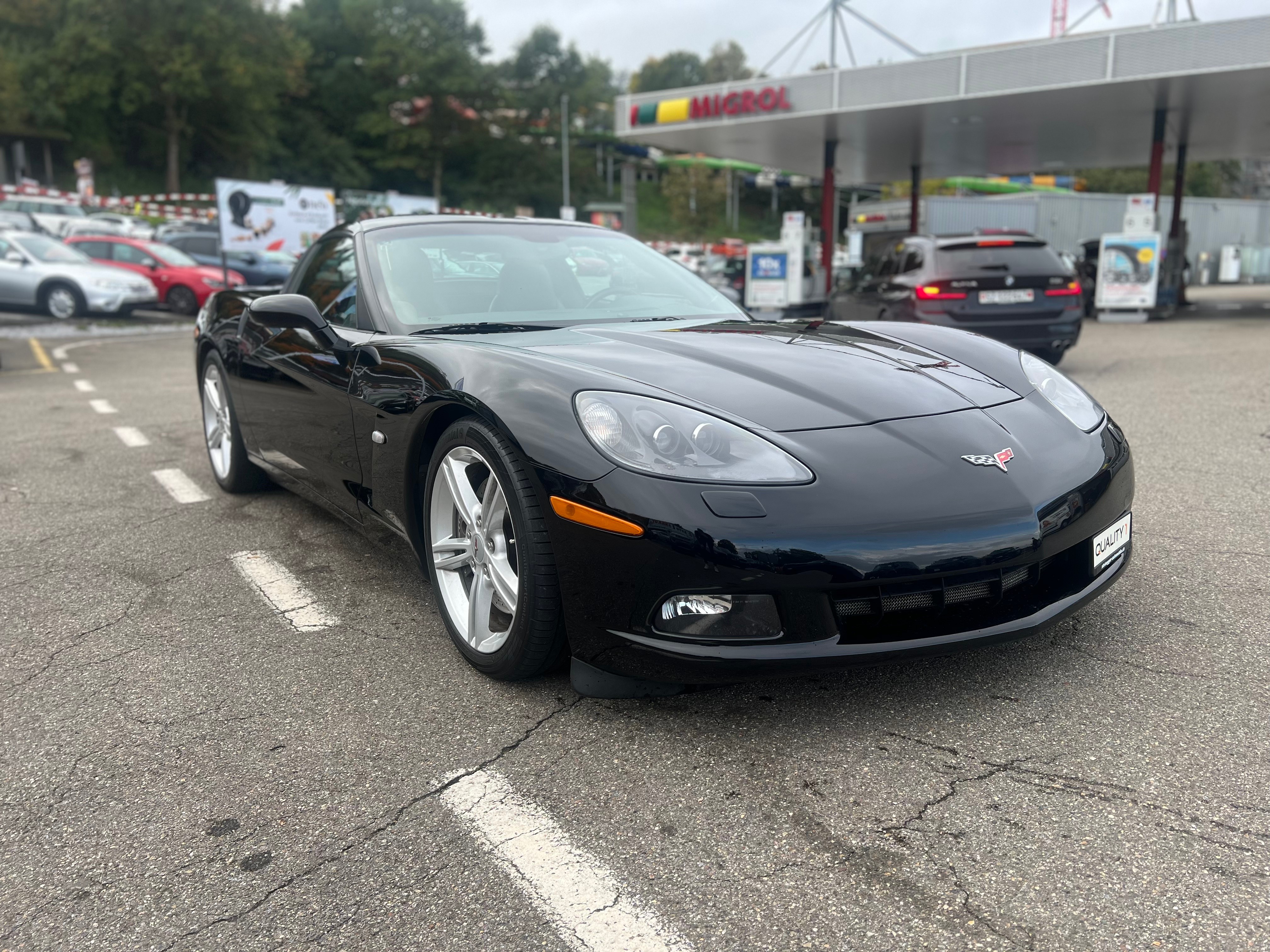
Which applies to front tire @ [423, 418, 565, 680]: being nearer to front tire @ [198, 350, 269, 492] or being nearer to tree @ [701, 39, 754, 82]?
front tire @ [198, 350, 269, 492]

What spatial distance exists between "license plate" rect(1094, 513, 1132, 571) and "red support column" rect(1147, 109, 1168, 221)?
57.6 ft

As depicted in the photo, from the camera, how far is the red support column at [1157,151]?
18.2m

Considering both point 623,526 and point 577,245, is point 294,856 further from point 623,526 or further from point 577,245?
point 577,245

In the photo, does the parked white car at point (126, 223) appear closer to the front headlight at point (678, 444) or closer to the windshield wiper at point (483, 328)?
the windshield wiper at point (483, 328)

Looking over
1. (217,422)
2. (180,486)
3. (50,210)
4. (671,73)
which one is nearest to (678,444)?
(217,422)

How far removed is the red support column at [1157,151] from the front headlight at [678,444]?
18334 millimetres

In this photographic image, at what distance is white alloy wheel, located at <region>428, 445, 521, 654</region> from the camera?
2627 millimetres

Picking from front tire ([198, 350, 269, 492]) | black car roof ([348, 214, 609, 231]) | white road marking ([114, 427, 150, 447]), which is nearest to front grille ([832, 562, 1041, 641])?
black car roof ([348, 214, 609, 231])

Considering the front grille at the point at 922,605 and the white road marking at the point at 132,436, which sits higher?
the front grille at the point at 922,605

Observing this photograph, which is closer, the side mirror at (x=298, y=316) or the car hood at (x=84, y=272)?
the side mirror at (x=298, y=316)

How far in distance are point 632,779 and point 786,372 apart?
3.81ft

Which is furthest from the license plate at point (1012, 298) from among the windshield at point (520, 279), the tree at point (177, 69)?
the tree at point (177, 69)

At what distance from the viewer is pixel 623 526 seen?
2.22m

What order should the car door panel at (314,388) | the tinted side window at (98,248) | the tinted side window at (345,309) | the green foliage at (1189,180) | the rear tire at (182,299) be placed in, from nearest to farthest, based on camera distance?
the car door panel at (314,388) < the tinted side window at (345,309) < the tinted side window at (98,248) < the rear tire at (182,299) < the green foliage at (1189,180)
